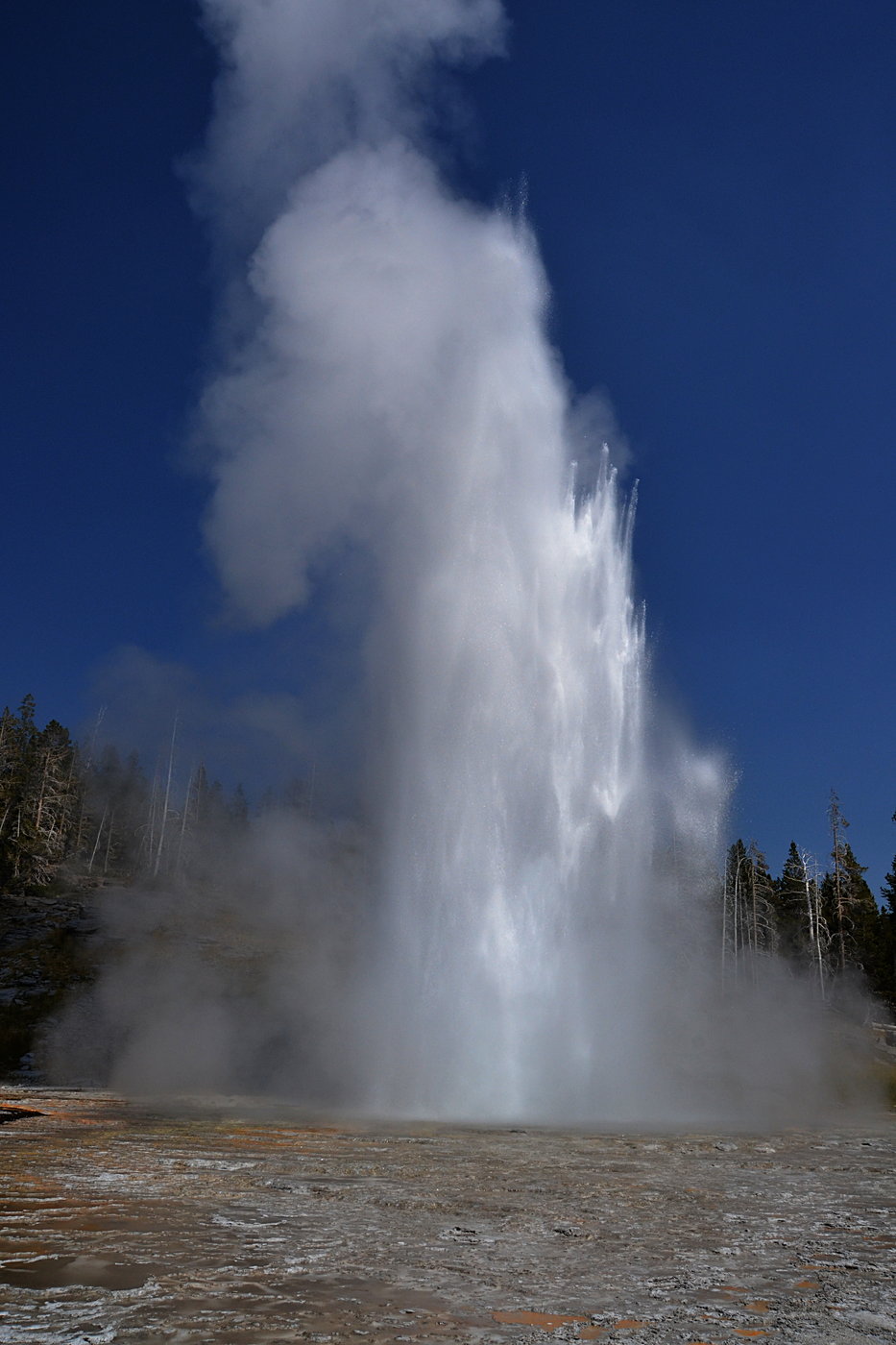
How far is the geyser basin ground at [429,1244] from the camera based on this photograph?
4109mm

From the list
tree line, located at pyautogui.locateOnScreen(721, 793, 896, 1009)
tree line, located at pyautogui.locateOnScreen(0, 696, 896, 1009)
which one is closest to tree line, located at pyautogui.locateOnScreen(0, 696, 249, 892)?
tree line, located at pyautogui.locateOnScreen(0, 696, 896, 1009)

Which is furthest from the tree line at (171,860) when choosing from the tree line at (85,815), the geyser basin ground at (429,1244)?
the geyser basin ground at (429,1244)

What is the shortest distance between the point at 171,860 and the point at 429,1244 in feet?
197

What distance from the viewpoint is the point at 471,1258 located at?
219 inches

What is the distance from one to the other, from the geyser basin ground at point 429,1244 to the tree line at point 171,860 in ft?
122

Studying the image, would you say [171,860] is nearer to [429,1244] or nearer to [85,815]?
[85,815]

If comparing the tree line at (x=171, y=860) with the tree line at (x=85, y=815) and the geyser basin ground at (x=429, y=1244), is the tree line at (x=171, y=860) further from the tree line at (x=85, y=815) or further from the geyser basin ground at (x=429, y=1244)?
the geyser basin ground at (x=429, y=1244)

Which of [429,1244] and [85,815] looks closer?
[429,1244]

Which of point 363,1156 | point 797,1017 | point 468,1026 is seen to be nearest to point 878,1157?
point 363,1156

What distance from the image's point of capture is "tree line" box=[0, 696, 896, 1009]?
46.8 metres

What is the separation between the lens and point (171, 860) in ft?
205

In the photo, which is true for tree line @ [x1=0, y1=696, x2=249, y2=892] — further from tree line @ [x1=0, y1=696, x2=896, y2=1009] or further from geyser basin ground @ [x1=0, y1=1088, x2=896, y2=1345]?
geyser basin ground @ [x1=0, y1=1088, x2=896, y2=1345]

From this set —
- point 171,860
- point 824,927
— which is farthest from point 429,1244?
point 171,860

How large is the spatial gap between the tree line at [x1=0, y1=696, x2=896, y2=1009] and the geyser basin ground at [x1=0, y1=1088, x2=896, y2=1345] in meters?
37.2
